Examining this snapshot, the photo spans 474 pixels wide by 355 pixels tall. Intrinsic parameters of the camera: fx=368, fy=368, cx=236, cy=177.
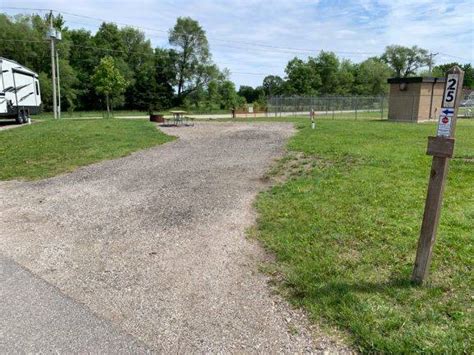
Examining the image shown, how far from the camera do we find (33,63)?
47.0 meters

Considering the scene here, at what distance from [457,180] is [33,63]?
52385 mm

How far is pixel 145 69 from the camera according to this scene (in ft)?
202

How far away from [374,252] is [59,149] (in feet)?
33.7

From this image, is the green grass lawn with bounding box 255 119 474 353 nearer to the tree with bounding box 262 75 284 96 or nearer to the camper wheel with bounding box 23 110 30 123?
the camper wheel with bounding box 23 110 30 123

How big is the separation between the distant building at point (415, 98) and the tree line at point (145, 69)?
2609cm

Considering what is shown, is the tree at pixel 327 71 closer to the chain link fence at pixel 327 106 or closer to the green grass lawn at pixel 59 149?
the chain link fence at pixel 327 106

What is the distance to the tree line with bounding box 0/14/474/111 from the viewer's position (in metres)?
46.5

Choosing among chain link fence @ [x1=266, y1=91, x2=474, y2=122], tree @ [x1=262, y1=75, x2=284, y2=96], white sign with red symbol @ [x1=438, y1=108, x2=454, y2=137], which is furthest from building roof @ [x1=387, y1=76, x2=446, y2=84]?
tree @ [x1=262, y1=75, x2=284, y2=96]

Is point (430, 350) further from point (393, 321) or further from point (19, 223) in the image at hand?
point (19, 223)

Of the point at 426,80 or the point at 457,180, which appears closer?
the point at 457,180

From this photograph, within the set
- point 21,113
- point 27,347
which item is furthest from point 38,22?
point 27,347

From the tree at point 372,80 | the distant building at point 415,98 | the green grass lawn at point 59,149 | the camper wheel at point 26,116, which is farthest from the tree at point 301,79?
the green grass lawn at point 59,149

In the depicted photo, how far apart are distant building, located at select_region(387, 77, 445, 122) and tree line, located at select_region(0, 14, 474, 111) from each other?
26092mm

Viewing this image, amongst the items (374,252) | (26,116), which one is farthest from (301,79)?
(374,252)
